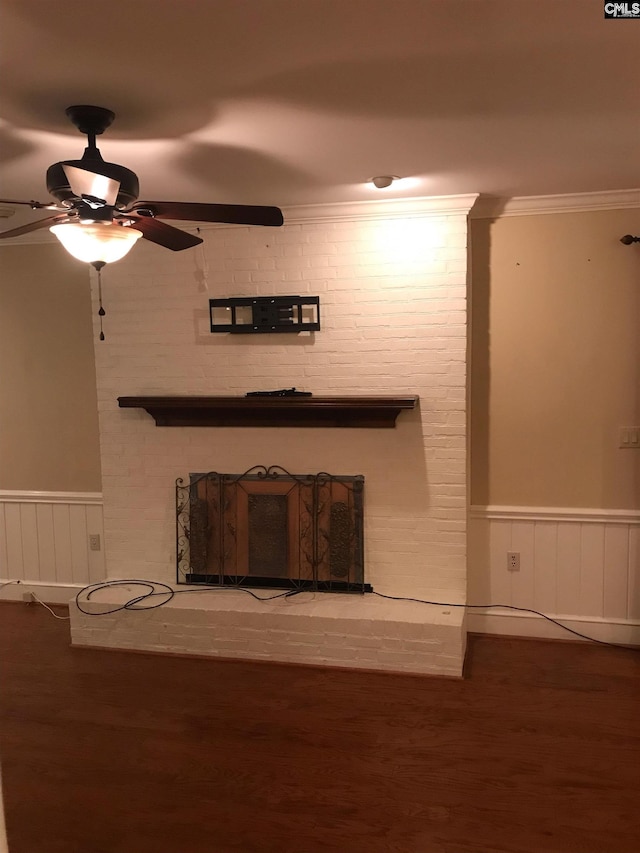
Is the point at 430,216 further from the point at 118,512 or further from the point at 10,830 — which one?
the point at 10,830

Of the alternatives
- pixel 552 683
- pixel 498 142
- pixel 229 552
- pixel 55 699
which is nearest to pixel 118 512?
pixel 229 552

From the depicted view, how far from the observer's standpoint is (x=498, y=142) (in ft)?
8.55

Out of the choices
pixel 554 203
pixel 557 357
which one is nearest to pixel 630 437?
pixel 557 357

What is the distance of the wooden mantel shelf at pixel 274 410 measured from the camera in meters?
3.55

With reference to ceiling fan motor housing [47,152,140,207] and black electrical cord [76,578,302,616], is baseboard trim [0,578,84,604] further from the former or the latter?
ceiling fan motor housing [47,152,140,207]

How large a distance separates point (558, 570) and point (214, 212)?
9.03 ft

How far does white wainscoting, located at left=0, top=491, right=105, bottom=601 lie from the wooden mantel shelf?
0.92 metres

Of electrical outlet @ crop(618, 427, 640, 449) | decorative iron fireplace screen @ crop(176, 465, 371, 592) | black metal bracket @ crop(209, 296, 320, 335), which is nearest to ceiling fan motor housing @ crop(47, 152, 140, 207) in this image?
black metal bracket @ crop(209, 296, 320, 335)

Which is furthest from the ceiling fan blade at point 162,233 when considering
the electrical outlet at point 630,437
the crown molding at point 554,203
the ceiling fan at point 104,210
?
the electrical outlet at point 630,437

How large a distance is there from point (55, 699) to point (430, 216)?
3.09m

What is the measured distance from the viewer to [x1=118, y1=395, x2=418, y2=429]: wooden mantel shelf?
3.55 metres

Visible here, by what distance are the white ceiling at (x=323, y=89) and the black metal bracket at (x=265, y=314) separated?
0.72 metres

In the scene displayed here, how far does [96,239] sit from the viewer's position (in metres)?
2.21

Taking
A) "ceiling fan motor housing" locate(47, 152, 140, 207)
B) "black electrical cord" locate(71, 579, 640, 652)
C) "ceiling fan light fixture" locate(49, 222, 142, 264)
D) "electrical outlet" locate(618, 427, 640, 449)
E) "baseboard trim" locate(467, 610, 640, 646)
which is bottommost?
"baseboard trim" locate(467, 610, 640, 646)
